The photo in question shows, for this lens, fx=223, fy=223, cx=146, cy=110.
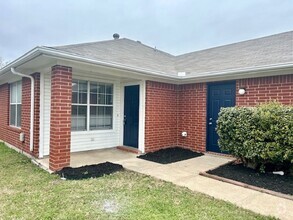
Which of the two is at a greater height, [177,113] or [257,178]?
[177,113]

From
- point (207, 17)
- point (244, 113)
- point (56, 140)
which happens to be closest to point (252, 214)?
point (244, 113)

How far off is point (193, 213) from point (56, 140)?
11.4 ft

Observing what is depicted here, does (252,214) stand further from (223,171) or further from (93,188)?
(93,188)

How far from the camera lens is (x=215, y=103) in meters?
7.48

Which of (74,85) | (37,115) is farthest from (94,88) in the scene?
(37,115)

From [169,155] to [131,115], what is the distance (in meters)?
2.09

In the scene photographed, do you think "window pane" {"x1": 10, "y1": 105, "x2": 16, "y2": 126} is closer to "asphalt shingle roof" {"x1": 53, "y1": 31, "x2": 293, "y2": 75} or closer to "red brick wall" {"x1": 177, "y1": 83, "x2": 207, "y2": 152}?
"asphalt shingle roof" {"x1": 53, "y1": 31, "x2": 293, "y2": 75}

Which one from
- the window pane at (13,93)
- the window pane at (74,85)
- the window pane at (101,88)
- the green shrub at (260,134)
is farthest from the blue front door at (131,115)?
the window pane at (13,93)

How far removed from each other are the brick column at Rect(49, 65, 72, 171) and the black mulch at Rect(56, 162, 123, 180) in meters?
0.31

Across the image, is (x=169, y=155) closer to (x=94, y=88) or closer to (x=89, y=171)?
Answer: (x=89, y=171)

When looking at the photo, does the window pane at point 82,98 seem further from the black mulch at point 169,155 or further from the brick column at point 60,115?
the black mulch at point 169,155

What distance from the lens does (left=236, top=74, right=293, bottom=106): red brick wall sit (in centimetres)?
584

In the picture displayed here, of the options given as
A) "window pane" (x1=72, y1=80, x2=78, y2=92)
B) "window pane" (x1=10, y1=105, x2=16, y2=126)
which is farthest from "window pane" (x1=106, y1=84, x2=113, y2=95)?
"window pane" (x1=10, y1=105, x2=16, y2=126)

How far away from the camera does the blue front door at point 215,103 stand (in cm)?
713
